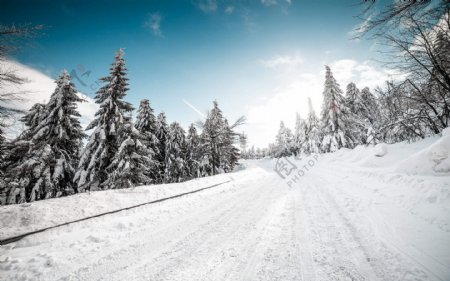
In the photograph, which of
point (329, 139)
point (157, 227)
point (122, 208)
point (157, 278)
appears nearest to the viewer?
point (157, 278)

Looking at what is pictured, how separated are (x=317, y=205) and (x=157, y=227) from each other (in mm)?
5232

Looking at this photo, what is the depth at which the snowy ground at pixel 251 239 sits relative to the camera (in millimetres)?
3062

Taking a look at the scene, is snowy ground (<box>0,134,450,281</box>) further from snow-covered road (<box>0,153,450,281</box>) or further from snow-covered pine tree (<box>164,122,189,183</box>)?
snow-covered pine tree (<box>164,122,189,183</box>)

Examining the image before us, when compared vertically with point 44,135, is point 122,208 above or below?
→ below

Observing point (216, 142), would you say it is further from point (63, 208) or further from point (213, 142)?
point (63, 208)

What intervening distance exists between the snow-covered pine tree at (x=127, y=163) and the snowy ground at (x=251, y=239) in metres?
6.88

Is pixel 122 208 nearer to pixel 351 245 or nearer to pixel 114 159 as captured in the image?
pixel 351 245

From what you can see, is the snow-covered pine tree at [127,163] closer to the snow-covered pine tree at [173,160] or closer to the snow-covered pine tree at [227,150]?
the snow-covered pine tree at [173,160]


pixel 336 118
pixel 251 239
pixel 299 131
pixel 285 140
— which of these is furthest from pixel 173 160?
pixel 285 140

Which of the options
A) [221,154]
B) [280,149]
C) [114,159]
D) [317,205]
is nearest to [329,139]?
[221,154]

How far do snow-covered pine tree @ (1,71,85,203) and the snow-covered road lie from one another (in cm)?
1063

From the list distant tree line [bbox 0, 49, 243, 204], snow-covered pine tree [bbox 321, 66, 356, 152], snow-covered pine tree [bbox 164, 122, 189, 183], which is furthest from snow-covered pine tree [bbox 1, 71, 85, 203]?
snow-covered pine tree [bbox 321, 66, 356, 152]

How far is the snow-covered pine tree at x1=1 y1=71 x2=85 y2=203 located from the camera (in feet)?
40.8

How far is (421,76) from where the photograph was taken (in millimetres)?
8602
